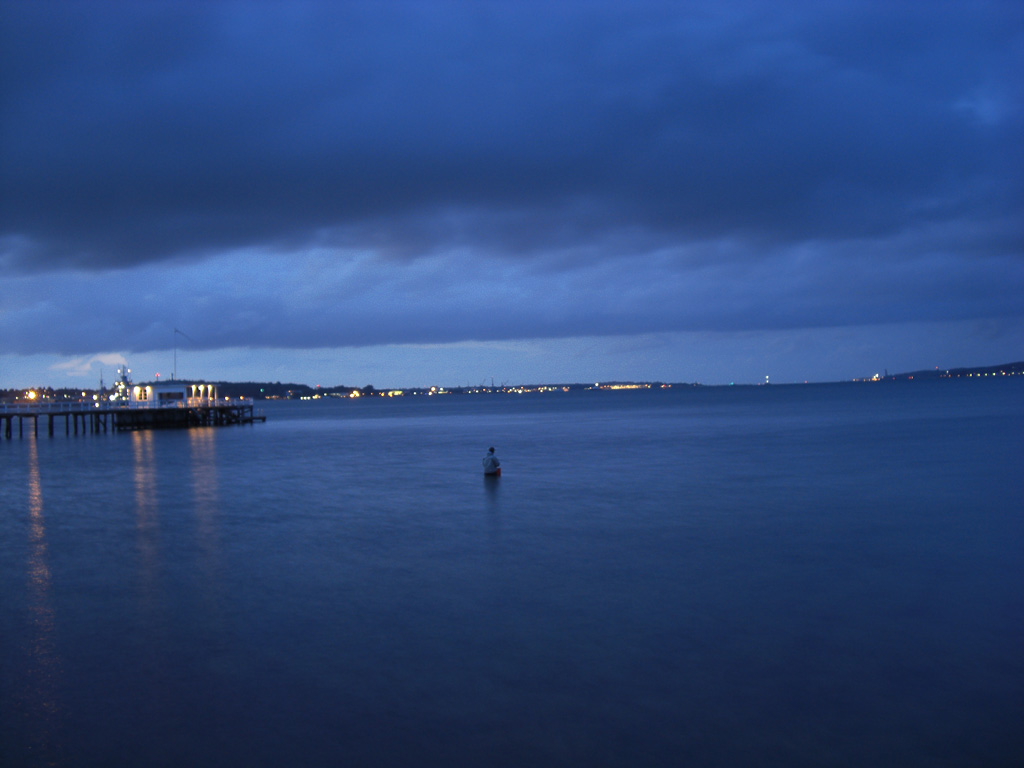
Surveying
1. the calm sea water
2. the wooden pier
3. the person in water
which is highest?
the wooden pier

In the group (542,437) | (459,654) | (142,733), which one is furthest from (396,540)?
(542,437)

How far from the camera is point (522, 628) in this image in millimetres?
11414

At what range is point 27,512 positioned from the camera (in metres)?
23.5

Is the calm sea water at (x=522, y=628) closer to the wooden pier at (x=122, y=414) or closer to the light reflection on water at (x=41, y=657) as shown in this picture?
the light reflection on water at (x=41, y=657)

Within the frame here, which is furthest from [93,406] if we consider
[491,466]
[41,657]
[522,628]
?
[522,628]

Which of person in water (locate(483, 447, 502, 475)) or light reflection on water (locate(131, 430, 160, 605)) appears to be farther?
person in water (locate(483, 447, 502, 475))

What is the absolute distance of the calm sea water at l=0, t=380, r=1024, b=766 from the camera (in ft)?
26.0

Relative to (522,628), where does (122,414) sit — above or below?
above

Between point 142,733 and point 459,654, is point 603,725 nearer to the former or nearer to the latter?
point 459,654

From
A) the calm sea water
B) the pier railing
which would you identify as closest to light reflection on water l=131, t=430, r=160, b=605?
the calm sea water

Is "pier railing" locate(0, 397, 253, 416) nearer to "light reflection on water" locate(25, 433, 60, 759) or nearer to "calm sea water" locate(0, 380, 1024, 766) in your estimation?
"calm sea water" locate(0, 380, 1024, 766)

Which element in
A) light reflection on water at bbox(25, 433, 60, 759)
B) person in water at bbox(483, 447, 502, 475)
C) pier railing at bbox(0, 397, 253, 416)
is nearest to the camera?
light reflection on water at bbox(25, 433, 60, 759)

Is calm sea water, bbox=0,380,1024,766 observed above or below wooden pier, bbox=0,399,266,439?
below

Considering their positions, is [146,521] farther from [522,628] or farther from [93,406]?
[93,406]
